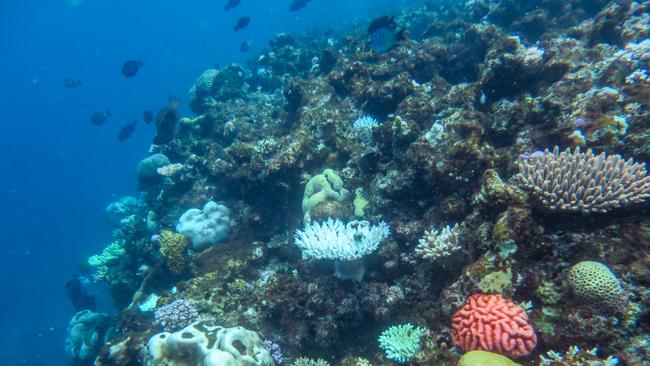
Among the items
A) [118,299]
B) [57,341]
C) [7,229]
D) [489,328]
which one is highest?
[7,229]

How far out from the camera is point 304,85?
36.4 ft

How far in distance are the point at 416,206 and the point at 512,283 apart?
2.22 meters

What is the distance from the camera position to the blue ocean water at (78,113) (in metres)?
41.5

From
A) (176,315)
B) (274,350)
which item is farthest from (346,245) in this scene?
(176,315)

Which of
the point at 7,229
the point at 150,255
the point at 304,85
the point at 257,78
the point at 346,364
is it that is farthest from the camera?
the point at 7,229

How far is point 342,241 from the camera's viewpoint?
5371 mm

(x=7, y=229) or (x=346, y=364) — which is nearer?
(x=346, y=364)

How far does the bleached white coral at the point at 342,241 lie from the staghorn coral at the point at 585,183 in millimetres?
2219

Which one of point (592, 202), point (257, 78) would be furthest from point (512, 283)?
point (257, 78)

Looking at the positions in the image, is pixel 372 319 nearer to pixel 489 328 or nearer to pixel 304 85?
pixel 489 328

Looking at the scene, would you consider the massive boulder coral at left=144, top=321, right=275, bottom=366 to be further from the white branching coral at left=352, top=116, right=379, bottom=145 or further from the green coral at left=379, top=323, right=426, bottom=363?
the white branching coral at left=352, top=116, right=379, bottom=145

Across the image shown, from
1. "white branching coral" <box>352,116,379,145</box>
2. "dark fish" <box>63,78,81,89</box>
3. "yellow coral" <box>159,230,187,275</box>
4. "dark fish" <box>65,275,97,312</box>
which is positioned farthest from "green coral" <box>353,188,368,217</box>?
"dark fish" <box>63,78,81,89</box>

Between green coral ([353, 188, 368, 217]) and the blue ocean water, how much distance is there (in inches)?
973

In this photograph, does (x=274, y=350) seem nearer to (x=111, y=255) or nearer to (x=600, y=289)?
(x=600, y=289)
